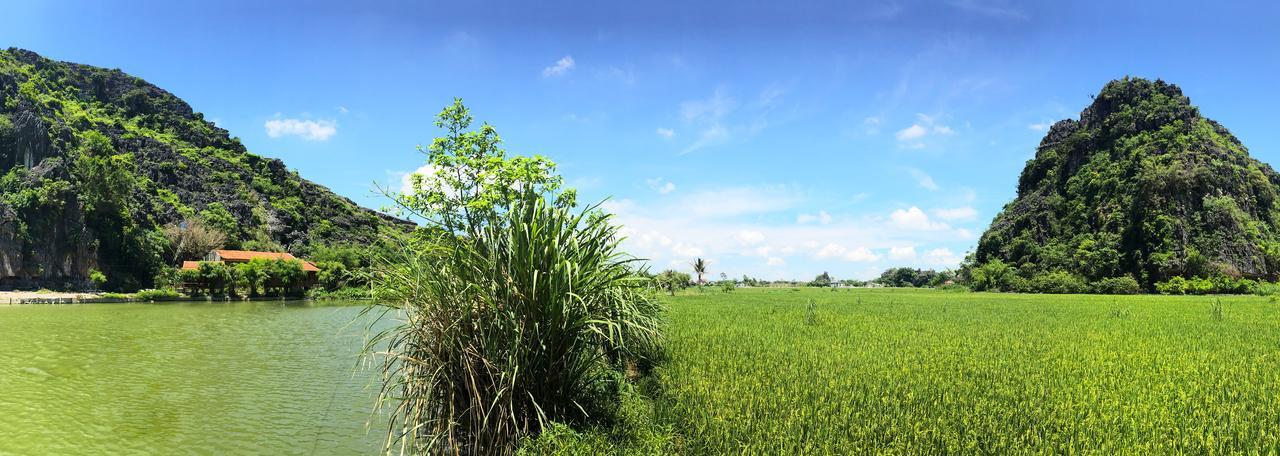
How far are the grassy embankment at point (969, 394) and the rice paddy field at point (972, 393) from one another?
0.03m

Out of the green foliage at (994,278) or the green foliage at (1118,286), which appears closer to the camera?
the green foliage at (1118,286)

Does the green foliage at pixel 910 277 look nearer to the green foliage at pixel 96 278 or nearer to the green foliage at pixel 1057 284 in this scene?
the green foliage at pixel 1057 284

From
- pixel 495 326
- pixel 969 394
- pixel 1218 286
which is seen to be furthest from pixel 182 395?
pixel 1218 286

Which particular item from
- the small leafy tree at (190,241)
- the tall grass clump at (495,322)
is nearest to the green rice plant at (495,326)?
the tall grass clump at (495,322)

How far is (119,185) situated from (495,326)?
88197mm

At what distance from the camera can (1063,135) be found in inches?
4414

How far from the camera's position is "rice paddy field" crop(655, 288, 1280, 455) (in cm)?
579

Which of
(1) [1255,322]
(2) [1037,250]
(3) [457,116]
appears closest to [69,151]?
(3) [457,116]

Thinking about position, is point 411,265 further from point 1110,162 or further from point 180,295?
point 1110,162

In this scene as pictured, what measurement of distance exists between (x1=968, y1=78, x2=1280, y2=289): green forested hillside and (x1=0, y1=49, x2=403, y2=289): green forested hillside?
83909 mm

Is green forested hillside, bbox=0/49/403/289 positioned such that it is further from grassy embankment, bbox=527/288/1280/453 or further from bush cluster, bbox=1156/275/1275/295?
bush cluster, bbox=1156/275/1275/295

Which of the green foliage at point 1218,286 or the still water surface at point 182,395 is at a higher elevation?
the green foliage at point 1218,286

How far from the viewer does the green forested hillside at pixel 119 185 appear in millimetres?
64125

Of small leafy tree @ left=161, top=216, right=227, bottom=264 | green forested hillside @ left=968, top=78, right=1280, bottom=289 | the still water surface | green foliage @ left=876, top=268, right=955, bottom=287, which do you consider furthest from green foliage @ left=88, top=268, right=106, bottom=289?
green foliage @ left=876, top=268, right=955, bottom=287
